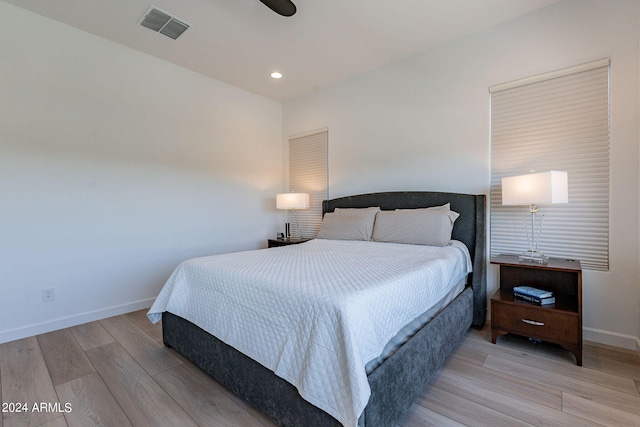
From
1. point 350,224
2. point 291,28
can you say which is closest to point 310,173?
point 350,224

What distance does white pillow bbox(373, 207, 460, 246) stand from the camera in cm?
265

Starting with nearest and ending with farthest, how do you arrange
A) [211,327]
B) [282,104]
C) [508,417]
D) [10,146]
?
[508,417]
[211,327]
[10,146]
[282,104]

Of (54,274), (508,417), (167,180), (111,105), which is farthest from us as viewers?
(167,180)

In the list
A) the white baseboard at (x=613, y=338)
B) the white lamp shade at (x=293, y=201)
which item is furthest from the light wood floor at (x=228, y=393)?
the white lamp shade at (x=293, y=201)

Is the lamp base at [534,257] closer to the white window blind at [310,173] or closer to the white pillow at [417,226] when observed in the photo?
the white pillow at [417,226]

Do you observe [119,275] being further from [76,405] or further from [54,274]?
[76,405]

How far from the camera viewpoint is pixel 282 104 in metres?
4.69

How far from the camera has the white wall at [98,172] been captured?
8.07ft

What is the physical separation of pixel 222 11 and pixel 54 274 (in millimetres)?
2789

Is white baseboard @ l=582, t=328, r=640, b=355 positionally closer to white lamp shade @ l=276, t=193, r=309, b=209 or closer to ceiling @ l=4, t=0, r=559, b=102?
ceiling @ l=4, t=0, r=559, b=102

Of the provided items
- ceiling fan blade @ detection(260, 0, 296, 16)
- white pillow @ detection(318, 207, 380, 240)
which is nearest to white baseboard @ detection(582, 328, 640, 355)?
white pillow @ detection(318, 207, 380, 240)

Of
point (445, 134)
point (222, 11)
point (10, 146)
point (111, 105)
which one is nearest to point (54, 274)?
point (10, 146)

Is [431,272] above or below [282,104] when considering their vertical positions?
below

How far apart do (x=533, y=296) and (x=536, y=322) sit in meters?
0.18
